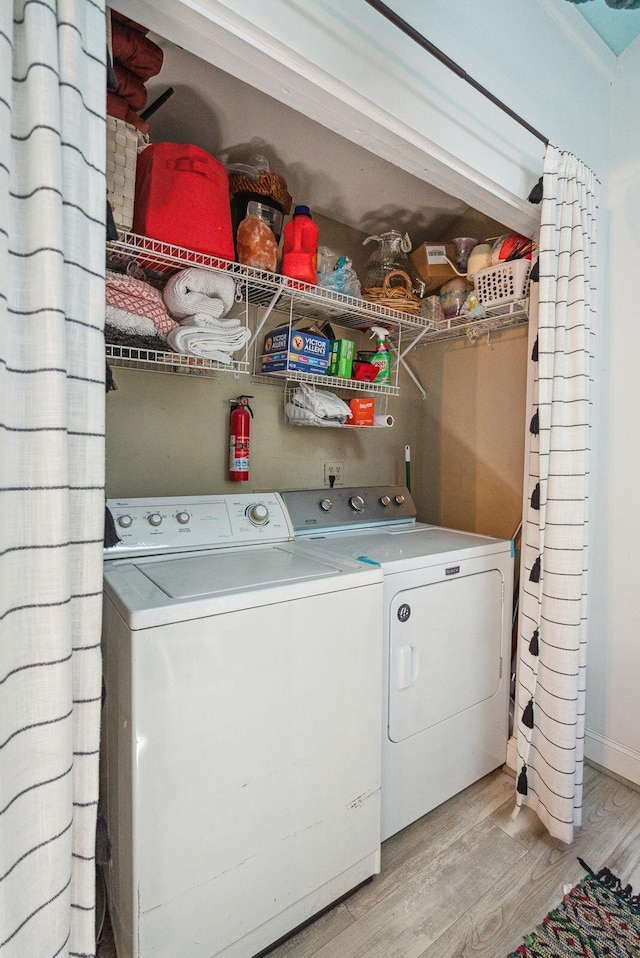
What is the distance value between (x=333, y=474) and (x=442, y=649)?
1.01 m

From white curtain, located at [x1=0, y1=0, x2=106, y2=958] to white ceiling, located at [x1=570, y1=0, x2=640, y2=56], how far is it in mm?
1823

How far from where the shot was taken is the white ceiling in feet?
5.61

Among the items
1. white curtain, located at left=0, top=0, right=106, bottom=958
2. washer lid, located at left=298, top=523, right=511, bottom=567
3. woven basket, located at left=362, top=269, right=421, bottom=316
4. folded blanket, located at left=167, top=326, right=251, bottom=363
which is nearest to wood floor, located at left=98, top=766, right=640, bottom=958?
white curtain, located at left=0, top=0, right=106, bottom=958

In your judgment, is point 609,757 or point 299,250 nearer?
point 299,250

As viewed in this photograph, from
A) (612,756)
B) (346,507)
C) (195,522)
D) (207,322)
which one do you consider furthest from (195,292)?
(612,756)

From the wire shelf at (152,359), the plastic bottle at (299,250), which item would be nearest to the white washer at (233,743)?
the wire shelf at (152,359)

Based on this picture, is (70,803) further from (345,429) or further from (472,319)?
(472,319)

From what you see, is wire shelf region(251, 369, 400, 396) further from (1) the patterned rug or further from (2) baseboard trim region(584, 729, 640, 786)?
(1) the patterned rug

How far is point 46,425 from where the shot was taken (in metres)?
0.76

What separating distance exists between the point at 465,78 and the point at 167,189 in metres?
0.88

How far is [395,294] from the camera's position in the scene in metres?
2.07

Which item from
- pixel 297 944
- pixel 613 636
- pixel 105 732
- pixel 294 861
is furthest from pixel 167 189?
pixel 613 636

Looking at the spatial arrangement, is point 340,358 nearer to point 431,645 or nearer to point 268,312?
point 268,312

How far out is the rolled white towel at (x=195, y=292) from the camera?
1.53 m
